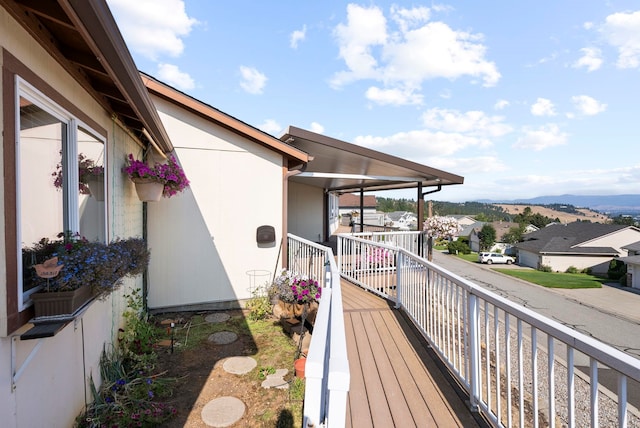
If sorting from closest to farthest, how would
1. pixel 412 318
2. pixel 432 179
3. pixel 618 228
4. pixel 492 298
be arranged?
pixel 492 298, pixel 412 318, pixel 432 179, pixel 618 228

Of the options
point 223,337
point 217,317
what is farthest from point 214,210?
point 223,337

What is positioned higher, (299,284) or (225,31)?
(225,31)

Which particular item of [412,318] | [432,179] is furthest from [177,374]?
[432,179]

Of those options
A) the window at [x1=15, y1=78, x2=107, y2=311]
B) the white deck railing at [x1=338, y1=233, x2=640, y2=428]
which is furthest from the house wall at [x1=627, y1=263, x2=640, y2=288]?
the window at [x1=15, y1=78, x2=107, y2=311]

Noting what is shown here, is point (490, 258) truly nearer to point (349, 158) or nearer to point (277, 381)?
point (349, 158)

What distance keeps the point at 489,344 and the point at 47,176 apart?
3170 millimetres

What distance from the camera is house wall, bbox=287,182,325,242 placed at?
10719 millimetres

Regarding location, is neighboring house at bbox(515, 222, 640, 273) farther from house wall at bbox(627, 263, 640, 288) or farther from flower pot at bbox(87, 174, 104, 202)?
flower pot at bbox(87, 174, 104, 202)

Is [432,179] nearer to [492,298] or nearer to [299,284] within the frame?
[299,284]

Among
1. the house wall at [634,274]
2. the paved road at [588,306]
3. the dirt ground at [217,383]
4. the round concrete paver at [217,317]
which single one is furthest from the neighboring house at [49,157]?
the house wall at [634,274]

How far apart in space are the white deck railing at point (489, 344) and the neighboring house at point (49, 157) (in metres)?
2.57

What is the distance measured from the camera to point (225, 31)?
300 inches

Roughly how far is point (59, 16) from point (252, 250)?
426 cm

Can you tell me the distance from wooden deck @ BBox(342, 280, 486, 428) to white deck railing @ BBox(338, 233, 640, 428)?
0.48ft
